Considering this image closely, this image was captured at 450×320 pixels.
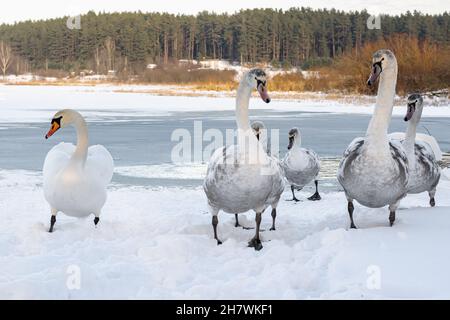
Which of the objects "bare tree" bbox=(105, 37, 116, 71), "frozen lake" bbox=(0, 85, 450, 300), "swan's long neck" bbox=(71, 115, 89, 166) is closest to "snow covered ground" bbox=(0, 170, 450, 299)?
"frozen lake" bbox=(0, 85, 450, 300)

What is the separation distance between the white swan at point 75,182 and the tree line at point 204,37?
71.4 meters

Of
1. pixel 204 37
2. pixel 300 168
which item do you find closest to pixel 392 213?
pixel 300 168

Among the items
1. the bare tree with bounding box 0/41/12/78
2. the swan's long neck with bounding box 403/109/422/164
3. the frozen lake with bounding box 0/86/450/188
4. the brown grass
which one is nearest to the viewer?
the swan's long neck with bounding box 403/109/422/164

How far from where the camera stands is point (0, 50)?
3615 inches

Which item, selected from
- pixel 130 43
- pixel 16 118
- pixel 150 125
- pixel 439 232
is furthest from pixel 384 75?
pixel 130 43

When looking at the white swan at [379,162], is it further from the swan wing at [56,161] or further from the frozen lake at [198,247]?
the swan wing at [56,161]

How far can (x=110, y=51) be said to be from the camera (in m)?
86.2

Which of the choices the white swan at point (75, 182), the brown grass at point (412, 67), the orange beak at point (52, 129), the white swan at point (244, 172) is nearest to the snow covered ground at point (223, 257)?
the white swan at point (75, 182)

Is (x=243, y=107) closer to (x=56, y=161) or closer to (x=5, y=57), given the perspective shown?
(x=56, y=161)

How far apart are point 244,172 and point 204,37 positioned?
89834mm

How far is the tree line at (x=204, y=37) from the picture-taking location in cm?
8156

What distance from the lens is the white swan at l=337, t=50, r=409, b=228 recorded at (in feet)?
15.5

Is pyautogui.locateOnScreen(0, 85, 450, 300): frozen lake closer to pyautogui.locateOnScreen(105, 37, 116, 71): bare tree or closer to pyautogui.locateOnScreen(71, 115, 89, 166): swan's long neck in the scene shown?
pyautogui.locateOnScreen(71, 115, 89, 166): swan's long neck
